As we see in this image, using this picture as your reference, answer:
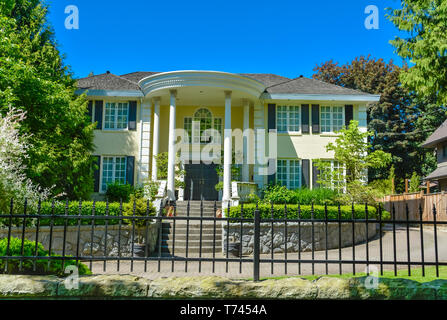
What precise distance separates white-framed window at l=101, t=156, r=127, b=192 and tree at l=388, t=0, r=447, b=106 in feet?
39.9

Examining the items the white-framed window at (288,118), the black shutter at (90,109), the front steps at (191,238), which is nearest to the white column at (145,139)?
the black shutter at (90,109)

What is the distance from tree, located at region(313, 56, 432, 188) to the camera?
32.0 meters

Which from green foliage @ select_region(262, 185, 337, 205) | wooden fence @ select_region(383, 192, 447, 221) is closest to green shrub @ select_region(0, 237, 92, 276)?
green foliage @ select_region(262, 185, 337, 205)

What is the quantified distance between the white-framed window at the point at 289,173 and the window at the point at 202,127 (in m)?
3.14

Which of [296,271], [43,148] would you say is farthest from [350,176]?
[43,148]

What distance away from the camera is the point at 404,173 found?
32.4 metres

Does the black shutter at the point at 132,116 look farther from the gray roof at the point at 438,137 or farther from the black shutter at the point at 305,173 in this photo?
the gray roof at the point at 438,137

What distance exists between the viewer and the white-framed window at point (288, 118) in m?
18.2

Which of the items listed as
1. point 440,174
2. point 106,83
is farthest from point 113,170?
point 440,174

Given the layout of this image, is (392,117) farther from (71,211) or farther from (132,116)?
(71,211)

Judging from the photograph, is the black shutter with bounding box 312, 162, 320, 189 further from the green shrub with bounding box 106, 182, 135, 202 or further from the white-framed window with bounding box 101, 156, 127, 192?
the white-framed window with bounding box 101, 156, 127, 192

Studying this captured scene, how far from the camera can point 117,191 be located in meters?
16.2

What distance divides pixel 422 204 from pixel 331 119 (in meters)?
6.98
